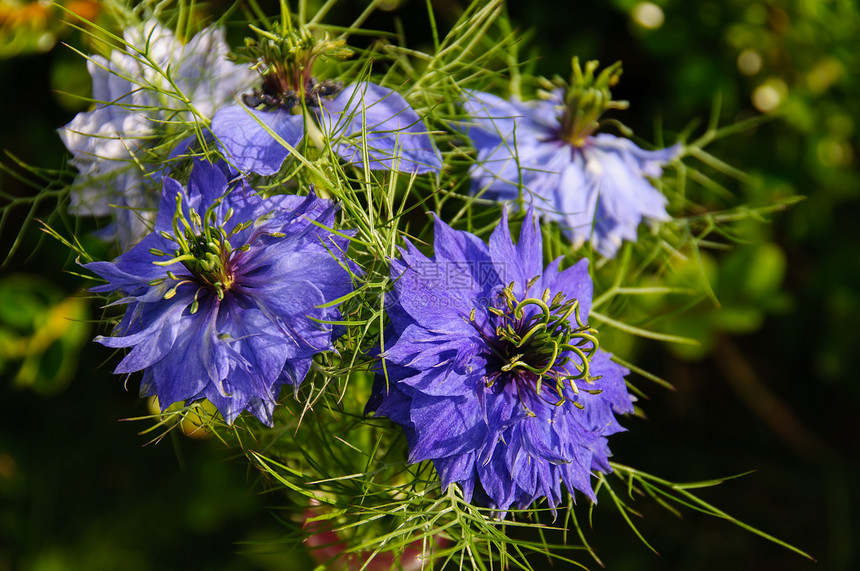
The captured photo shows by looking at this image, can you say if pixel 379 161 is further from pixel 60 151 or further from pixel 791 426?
pixel 791 426

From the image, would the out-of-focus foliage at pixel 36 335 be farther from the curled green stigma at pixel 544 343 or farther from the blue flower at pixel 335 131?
the curled green stigma at pixel 544 343

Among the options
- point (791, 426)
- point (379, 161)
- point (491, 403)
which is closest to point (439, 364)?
point (491, 403)

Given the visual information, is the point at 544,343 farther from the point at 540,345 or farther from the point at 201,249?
the point at 201,249

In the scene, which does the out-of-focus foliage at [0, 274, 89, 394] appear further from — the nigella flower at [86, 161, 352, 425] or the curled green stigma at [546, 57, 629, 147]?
the curled green stigma at [546, 57, 629, 147]

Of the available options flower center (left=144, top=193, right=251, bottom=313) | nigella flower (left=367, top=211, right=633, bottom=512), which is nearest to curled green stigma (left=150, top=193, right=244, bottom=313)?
flower center (left=144, top=193, right=251, bottom=313)

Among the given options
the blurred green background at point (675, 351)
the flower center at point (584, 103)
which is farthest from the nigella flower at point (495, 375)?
the blurred green background at point (675, 351)

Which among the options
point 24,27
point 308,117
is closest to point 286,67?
point 308,117
